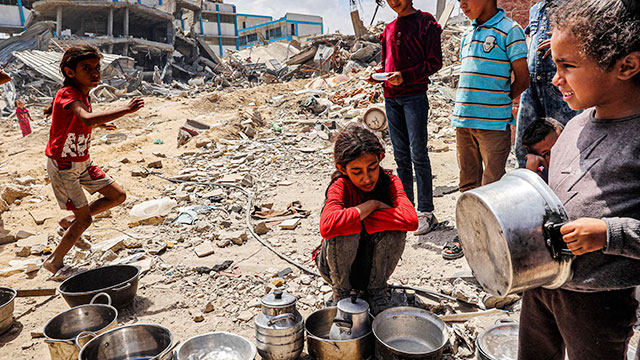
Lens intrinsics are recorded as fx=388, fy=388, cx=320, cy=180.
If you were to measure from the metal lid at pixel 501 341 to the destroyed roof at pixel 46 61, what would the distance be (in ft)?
64.6

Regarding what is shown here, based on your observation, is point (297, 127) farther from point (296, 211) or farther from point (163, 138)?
point (296, 211)

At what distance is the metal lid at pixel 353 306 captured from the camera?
2.14 meters

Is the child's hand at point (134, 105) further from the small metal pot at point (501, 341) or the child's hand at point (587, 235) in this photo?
the child's hand at point (587, 235)

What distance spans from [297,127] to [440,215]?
615 centimetres

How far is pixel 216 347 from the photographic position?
7.51ft

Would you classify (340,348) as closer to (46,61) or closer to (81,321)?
(81,321)

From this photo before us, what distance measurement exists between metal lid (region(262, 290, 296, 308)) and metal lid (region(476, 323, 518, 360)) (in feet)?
3.38

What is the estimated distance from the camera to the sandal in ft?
10.7

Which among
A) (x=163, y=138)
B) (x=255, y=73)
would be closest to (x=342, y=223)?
(x=163, y=138)

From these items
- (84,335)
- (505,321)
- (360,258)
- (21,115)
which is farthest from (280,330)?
(21,115)

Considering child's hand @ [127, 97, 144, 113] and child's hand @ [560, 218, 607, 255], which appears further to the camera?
child's hand @ [127, 97, 144, 113]

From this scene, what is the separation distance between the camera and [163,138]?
991 cm

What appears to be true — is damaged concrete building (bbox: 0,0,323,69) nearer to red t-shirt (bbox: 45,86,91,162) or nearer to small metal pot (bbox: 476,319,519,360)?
red t-shirt (bbox: 45,86,91,162)

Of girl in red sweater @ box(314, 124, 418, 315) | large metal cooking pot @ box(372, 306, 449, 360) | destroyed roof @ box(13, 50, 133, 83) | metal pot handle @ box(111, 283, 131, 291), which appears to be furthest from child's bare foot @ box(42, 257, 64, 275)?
destroyed roof @ box(13, 50, 133, 83)
